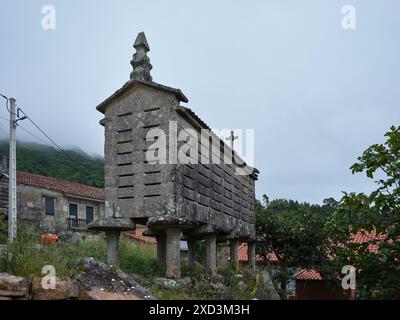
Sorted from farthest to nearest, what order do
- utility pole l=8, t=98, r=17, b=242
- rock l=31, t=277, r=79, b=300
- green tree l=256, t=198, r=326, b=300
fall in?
green tree l=256, t=198, r=326, b=300 → utility pole l=8, t=98, r=17, b=242 → rock l=31, t=277, r=79, b=300

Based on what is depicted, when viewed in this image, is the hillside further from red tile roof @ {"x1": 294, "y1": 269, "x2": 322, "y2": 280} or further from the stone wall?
the stone wall

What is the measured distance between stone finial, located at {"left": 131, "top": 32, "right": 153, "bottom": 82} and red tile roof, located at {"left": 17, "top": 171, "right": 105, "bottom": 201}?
1542 centimetres

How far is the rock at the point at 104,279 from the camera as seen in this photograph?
4.96 metres

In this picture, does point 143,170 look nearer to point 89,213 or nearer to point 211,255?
point 211,255

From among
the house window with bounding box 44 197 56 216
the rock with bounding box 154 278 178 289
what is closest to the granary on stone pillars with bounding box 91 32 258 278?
the rock with bounding box 154 278 178 289

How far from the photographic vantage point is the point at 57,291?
431 centimetres

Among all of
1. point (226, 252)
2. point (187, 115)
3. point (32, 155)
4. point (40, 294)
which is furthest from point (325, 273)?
point (32, 155)

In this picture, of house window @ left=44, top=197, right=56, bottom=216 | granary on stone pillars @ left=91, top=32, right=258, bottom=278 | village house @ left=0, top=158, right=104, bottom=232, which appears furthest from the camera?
house window @ left=44, top=197, right=56, bottom=216

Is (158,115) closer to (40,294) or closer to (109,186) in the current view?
(109,186)

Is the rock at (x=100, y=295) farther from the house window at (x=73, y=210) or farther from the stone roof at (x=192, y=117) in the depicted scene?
the house window at (x=73, y=210)

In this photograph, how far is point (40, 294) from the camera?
168 inches

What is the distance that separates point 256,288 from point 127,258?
11.8 feet

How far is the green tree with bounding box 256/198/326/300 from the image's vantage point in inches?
731

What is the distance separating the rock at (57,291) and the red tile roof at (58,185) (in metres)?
19.6
